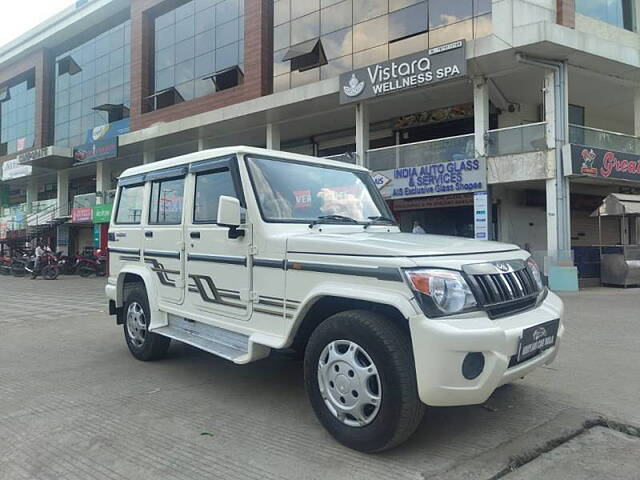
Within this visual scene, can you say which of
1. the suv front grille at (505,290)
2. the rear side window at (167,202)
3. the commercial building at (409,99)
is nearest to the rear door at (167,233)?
the rear side window at (167,202)

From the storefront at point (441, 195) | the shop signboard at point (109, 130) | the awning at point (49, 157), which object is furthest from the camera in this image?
the awning at point (49, 157)

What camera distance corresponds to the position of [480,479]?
9.72 feet

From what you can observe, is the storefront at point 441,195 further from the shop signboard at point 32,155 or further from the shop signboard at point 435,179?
the shop signboard at point 32,155

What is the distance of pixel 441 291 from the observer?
10.2ft

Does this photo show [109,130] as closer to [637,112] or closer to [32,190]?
[32,190]

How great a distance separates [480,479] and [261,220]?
7.89ft

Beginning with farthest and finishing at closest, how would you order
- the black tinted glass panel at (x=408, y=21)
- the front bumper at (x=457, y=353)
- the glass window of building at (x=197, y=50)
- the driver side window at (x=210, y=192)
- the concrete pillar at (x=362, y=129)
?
1. the glass window of building at (x=197, y=50)
2. the concrete pillar at (x=362, y=129)
3. the black tinted glass panel at (x=408, y=21)
4. the driver side window at (x=210, y=192)
5. the front bumper at (x=457, y=353)

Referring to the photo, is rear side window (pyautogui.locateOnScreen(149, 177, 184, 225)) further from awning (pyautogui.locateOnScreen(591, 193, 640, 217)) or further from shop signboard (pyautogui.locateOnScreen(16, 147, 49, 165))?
shop signboard (pyautogui.locateOnScreen(16, 147, 49, 165))

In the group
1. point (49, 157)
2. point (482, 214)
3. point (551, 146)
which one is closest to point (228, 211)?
point (482, 214)

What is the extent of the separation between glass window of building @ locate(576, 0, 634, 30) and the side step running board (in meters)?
16.6

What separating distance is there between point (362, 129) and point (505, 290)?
15437 mm

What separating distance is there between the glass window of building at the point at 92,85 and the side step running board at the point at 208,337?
26.2 meters

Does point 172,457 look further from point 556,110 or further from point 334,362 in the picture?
point 556,110

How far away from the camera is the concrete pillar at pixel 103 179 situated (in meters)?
28.0
